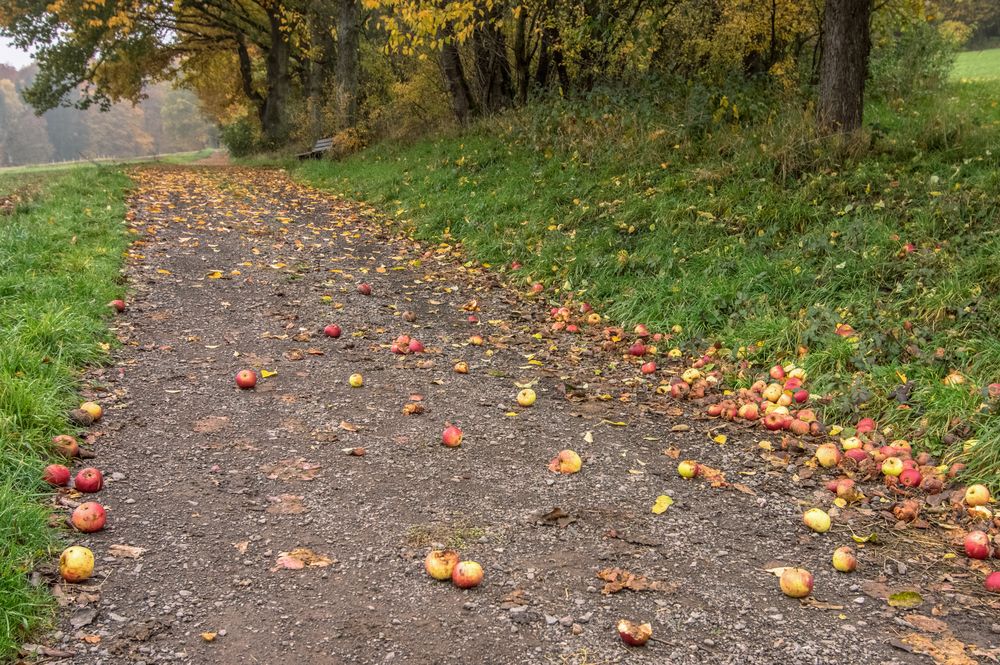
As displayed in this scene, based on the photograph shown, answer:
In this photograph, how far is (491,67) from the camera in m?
13.2

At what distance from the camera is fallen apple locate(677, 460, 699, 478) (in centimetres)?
376

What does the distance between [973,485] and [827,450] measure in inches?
27.5

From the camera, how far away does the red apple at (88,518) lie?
299cm

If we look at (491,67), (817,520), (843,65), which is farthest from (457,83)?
(817,520)

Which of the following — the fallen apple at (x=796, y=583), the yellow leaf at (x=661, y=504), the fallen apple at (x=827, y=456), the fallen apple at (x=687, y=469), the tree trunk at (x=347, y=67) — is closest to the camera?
the fallen apple at (x=796, y=583)

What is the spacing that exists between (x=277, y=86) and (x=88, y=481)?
78.4 ft

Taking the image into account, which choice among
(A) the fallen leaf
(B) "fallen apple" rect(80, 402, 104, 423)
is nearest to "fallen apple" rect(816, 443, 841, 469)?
(A) the fallen leaf

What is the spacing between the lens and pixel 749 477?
12.6 feet

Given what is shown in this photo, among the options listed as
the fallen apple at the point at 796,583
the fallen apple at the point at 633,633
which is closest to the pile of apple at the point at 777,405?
the fallen apple at the point at 796,583

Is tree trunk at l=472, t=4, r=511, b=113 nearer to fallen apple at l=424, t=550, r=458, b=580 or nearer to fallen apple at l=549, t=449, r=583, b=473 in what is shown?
fallen apple at l=549, t=449, r=583, b=473

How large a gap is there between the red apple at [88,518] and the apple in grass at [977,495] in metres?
4.05

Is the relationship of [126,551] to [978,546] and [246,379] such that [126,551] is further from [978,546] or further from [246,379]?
[978,546]

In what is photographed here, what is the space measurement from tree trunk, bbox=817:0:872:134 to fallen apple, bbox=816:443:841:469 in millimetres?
4662

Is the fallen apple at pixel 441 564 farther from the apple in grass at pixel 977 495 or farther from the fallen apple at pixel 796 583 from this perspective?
the apple in grass at pixel 977 495
